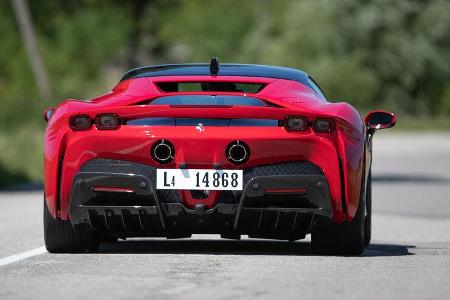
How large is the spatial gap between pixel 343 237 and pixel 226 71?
53.8 inches

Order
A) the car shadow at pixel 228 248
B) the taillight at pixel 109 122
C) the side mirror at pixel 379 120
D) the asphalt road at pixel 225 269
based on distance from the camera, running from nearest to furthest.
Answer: the asphalt road at pixel 225 269 < the taillight at pixel 109 122 < the car shadow at pixel 228 248 < the side mirror at pixel 379 120

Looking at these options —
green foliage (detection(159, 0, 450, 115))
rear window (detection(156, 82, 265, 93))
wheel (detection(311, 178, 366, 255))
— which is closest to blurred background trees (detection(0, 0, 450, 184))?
green foliage (detection(159, 0, 450, 115))

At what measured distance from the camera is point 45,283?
25.9 feet

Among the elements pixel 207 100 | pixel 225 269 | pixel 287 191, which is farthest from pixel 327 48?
pixel 225 269

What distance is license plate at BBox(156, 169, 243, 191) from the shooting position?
9.08m

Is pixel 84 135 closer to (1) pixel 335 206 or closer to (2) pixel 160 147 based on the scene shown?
(2) pixel 160 147

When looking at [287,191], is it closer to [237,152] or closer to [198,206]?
[237,152]

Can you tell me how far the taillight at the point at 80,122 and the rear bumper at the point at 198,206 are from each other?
0.24 metres

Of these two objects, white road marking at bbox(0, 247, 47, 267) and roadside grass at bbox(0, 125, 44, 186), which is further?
roadside grass at bbox(0, 125, 44, 186)

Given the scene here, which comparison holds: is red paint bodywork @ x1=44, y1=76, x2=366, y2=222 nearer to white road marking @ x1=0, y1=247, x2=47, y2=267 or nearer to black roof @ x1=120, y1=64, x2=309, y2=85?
white road marking @ x1=0, y1=247, x2=47, y2=267

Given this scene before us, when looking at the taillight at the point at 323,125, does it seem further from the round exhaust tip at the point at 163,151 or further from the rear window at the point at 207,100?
the round exhaust tip at the point at 163,151

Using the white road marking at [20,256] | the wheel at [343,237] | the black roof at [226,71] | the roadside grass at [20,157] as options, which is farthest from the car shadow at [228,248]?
the roadside grass at [20,157]

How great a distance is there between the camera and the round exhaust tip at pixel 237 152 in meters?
9.10

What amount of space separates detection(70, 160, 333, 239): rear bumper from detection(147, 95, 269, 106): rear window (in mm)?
435
